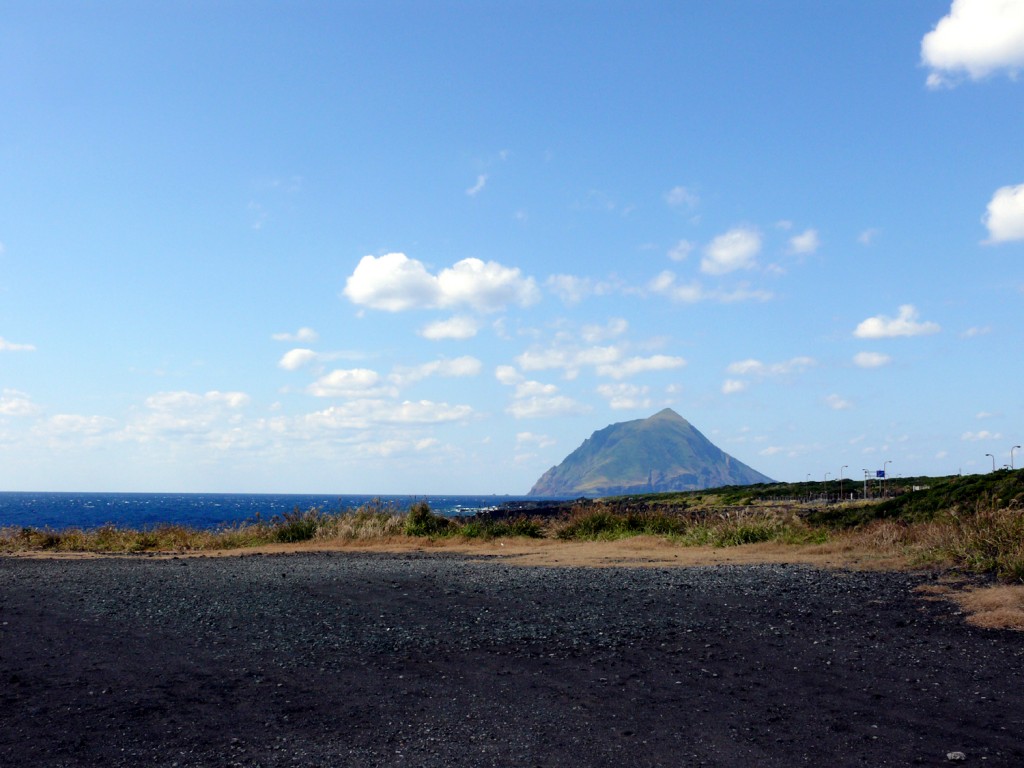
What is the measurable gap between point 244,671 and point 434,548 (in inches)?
613

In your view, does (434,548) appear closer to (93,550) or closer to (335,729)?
(93,550)

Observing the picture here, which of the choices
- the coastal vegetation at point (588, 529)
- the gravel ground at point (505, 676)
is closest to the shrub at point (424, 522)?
the coastal vegetation at point (588, 529)

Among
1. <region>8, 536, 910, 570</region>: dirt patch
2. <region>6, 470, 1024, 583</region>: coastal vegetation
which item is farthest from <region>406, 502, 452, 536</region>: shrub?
<region>8, 536, 910, 570</region>: dirt patch

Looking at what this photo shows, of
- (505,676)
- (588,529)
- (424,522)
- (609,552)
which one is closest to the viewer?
(505,676)

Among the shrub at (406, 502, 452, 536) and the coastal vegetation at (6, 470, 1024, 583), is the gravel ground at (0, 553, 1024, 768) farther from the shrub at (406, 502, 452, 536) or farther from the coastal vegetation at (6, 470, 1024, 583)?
the shrub at (406, 502, 452, 536)

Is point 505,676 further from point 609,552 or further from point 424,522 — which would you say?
point 424,522

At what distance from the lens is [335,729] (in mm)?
6051

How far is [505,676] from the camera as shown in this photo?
757 cm

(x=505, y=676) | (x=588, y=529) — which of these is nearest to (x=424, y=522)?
(x=588, y=529)

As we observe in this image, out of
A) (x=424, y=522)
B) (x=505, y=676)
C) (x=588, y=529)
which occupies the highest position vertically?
(x=424, y=522)

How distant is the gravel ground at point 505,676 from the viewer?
562 cm

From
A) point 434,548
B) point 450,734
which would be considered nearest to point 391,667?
point 450,734

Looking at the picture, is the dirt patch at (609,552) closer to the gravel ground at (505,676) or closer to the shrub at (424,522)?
the shrub at (424,522)

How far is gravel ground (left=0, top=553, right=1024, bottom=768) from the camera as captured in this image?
5.62 m
